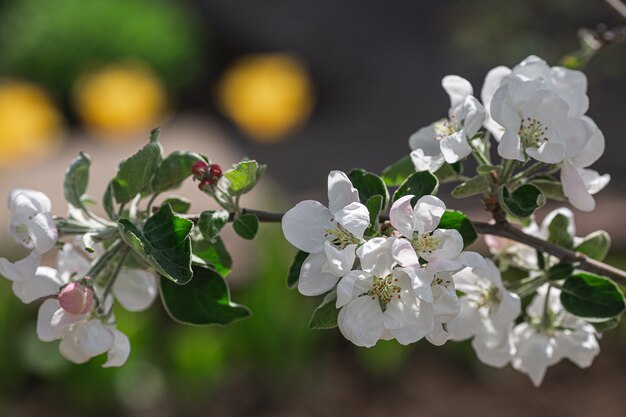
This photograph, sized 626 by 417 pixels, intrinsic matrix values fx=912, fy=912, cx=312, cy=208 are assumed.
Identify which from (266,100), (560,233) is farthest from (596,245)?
(266,100)

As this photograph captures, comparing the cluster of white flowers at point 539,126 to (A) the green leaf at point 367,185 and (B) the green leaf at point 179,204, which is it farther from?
(B) the green leaf at point 179,204

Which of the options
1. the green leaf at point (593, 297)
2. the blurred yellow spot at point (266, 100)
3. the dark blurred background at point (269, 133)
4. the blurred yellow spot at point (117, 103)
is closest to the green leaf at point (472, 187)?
the green leaf at point (593, 297)

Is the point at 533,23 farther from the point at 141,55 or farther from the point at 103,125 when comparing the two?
the point at 141,55

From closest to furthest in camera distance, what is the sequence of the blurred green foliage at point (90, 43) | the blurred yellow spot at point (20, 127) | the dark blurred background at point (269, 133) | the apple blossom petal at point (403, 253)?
1. the apple blossom petal at point (403, 253)
2. the dark blurred background at point (269, 133)
3. the blurred yellow spot at point (20, 127)
4. the blurred green foliage at point (90, 43)

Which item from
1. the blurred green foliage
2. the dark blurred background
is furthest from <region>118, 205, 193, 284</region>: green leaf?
the blurred green foliage

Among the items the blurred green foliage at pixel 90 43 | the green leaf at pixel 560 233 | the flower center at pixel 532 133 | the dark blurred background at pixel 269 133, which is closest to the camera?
the flower center at pixel 532 133

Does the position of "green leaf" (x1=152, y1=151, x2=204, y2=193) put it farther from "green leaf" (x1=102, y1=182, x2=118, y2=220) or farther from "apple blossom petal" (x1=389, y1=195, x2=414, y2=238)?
"apple blossom petal" (x1=389, y1=195, x2=414, y2=238)

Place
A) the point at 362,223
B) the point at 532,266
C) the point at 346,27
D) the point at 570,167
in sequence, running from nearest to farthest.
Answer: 1. the point at 362,223
2. the point at 570,167
3. the point at 532,266
4. the point at 346,27

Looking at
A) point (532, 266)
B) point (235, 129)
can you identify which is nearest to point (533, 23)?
point (235, 129)
